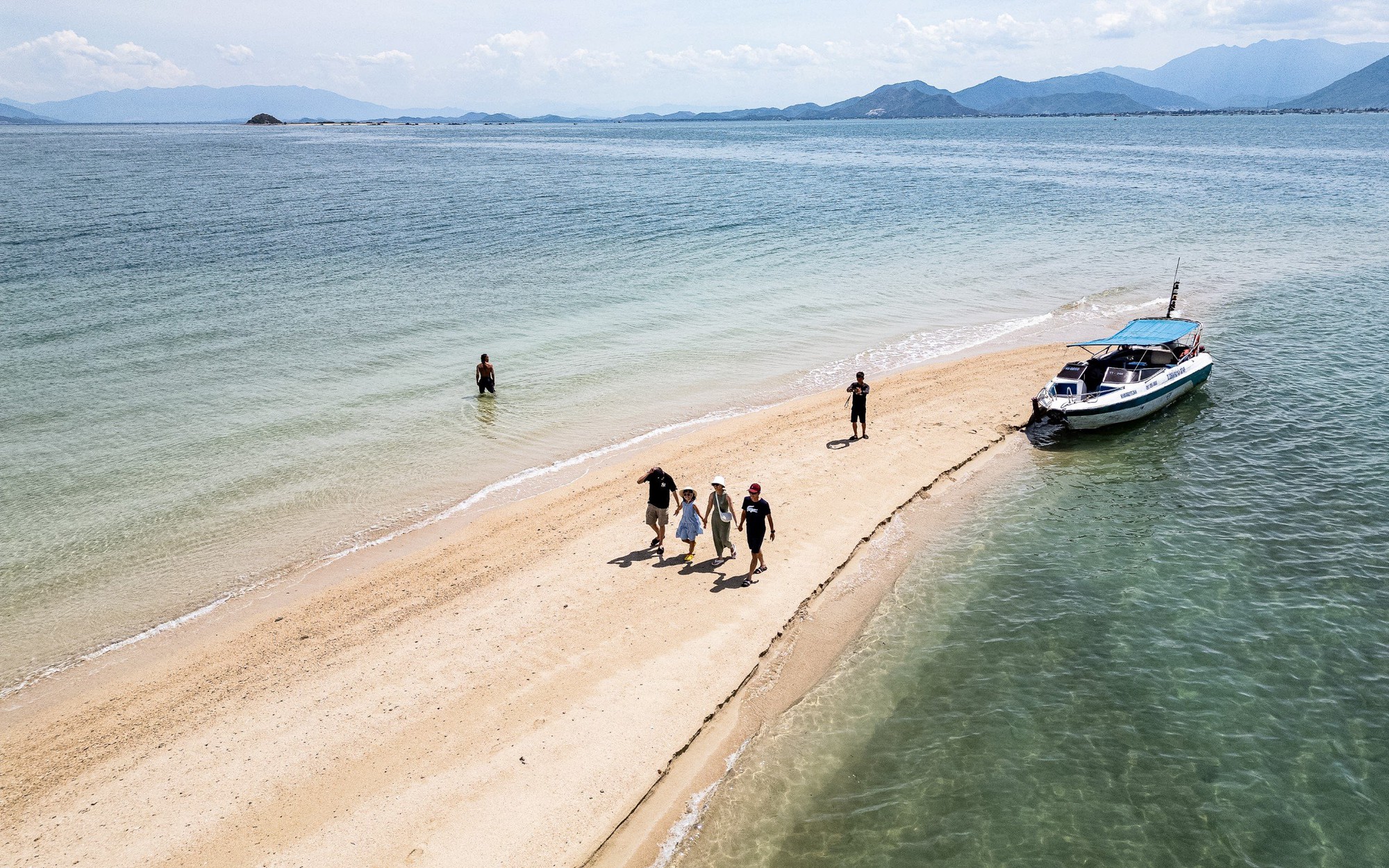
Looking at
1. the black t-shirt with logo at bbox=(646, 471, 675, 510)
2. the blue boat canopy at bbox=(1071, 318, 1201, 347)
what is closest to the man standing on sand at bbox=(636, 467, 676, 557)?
the black t-shirt with logo at bbox=(646, 471, 675, 510)

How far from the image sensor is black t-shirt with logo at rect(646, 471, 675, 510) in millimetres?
14391

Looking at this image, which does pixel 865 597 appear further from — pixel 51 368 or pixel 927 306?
pixel 51 368

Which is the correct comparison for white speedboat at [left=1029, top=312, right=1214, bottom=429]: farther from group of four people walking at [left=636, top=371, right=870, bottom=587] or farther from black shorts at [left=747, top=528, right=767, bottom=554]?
black shorts at [left=747, top=528, right=767, bottom=554]

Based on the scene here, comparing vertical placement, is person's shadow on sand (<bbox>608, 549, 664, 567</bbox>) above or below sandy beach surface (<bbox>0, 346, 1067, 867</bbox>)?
above

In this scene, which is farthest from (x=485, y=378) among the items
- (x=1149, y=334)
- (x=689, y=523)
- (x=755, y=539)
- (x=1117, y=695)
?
(x=1149, y=334)

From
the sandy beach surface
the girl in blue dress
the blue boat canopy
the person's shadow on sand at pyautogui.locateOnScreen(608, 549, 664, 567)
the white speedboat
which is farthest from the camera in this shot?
the blue boat canopy

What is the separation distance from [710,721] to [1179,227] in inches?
2133

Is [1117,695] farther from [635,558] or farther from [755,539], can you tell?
[635,558]

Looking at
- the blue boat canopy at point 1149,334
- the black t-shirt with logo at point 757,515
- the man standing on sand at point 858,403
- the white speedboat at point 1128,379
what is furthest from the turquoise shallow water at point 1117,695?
the blue boat canopy at point 1149,334

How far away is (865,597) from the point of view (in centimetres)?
1377

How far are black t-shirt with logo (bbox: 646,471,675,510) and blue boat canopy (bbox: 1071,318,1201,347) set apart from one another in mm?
13778

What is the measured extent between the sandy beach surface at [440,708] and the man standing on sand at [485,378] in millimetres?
7178

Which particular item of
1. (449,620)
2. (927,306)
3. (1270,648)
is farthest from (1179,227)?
(449,620)

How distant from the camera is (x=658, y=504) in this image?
577 inches
